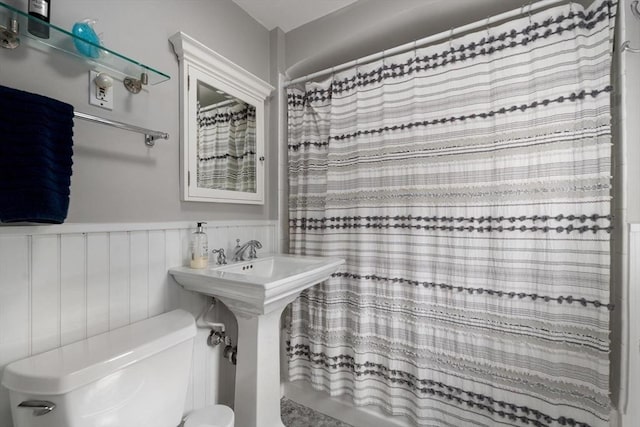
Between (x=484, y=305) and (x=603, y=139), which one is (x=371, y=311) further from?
(x=603, y=139)

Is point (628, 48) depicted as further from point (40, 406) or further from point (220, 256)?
point (40, 406)

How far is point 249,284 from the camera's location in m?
0.98

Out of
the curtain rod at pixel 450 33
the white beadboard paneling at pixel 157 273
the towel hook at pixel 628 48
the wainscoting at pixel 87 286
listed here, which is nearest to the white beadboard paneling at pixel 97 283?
the wainscoting at pixel 87 286

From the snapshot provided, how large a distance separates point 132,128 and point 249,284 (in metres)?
0.71

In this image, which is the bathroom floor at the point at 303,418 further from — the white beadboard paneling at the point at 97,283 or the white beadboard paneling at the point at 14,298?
the white beadboard paneling at the point at 14,298

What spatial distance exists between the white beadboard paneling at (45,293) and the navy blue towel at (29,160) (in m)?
0.16

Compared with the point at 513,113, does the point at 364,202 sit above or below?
below

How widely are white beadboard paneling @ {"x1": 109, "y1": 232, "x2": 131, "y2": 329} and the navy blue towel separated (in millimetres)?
266

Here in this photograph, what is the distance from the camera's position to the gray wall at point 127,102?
2.96ft

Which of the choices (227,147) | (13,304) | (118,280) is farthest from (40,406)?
(227,147)

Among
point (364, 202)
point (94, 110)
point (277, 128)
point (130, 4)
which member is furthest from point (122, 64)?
point (364, 202)

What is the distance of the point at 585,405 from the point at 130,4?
7.85 ft

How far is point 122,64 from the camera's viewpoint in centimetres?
99

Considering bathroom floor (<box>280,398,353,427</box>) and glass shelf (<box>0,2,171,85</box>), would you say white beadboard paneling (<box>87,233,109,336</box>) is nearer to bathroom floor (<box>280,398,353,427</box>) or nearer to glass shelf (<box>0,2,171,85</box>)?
glass shelf (<box>0,2,171,85</box>)
